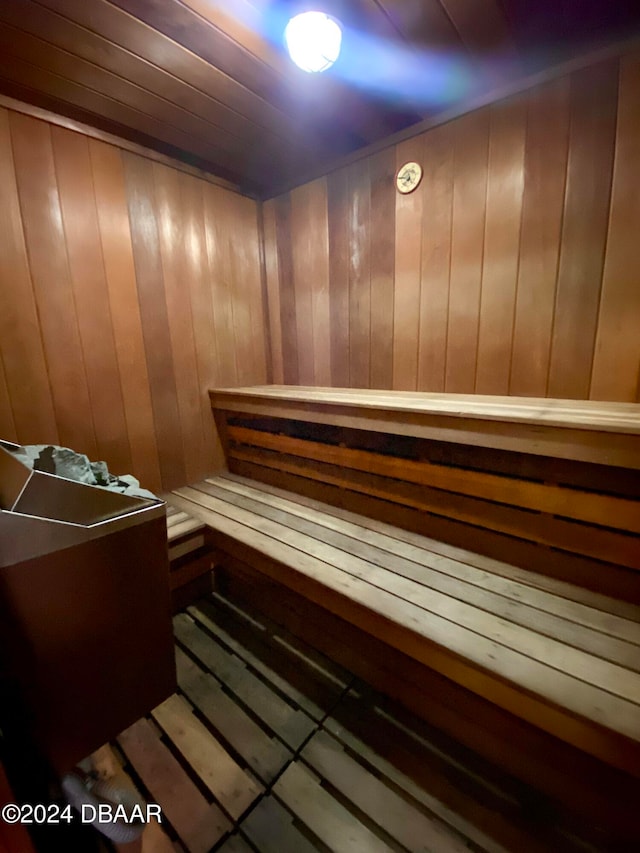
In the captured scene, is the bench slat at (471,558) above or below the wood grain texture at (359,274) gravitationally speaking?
below

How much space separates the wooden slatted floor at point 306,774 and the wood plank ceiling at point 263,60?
239 centimetres

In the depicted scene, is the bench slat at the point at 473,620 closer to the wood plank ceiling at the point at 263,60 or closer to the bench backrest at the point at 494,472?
the bench backrest at the point at 494,472

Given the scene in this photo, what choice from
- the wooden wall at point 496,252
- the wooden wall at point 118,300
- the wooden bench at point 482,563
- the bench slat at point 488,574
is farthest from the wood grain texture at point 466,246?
the wooden wall at point 118,300

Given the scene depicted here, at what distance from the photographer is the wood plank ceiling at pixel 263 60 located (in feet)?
3.91

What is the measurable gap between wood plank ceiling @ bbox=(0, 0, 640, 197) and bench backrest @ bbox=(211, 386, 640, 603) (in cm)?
133

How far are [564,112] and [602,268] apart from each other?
0.64 metres

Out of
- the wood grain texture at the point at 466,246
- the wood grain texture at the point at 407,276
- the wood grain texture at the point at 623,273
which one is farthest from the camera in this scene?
the wood grain texture at the point at 407,276

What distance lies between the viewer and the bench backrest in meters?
1.11

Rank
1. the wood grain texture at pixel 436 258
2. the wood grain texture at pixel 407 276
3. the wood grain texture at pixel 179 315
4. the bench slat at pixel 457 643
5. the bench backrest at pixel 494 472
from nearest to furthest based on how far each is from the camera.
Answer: the bench slat at pixel 457 643 → the bench backrest at pixel 494 472 → the wood grain texture at pixel 436 258 → the wood grain texture at pixel 407 276 → the wood grain texture at pixel 179 315

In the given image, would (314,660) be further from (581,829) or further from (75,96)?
(75,96)

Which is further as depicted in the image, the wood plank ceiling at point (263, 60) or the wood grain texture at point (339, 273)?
the wood grain texture at point (339, 273)

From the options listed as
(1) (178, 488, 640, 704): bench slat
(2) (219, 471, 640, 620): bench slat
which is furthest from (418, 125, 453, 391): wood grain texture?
(1) (178, 488, 640, 704): bench slat

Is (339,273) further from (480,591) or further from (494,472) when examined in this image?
(480,591)

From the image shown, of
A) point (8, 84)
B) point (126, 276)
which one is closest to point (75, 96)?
point (8, 84)
